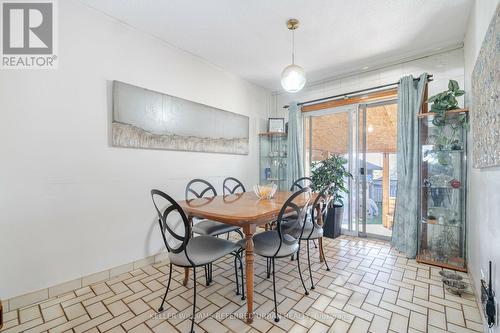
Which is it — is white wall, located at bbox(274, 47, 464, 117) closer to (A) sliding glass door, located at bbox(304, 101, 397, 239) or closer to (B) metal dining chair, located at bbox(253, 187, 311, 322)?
(A) sliding glass door, located at bbox(304, 101, 397, 239)

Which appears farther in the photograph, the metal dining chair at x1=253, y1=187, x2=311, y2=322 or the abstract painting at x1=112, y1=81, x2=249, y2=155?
the abstract painting at x1=112, y1=81, x2=249, y2=155

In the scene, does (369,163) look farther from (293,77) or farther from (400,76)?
(293,77)

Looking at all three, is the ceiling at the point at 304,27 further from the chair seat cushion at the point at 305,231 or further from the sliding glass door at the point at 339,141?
the chair seat cushion at the point at 305,231

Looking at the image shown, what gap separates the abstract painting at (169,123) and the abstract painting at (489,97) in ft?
8.92

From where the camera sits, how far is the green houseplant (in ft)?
7.97

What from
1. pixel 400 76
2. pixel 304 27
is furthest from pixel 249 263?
pixel 400 76

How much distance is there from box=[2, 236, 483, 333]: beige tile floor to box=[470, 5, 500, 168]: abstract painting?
3.84 feet

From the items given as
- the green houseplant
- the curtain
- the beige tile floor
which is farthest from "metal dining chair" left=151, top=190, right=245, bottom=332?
the green houseplant

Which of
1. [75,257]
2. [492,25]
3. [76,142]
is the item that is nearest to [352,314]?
[492,25]

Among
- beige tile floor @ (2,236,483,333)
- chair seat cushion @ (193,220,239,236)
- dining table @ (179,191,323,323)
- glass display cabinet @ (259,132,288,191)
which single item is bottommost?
beige tile floor @ (2,236,483,333)

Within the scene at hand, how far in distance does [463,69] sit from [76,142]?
13.7ft

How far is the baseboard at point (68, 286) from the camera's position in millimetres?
1743

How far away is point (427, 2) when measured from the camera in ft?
6.66

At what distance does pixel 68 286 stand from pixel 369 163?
12.7ft
